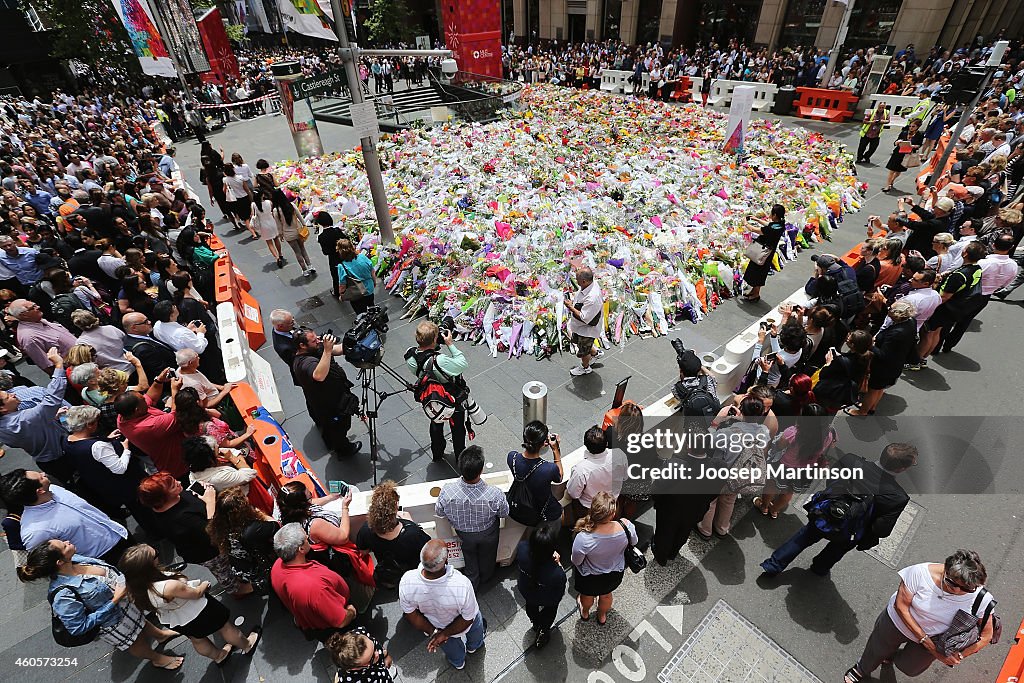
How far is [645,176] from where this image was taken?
10.2 metres

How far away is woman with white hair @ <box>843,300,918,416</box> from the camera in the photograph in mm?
4672

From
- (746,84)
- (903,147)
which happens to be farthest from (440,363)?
(746,84)

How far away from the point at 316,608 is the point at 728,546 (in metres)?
3.34

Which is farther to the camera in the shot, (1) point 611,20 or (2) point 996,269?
(1) point 611,20

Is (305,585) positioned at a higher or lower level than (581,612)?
higher

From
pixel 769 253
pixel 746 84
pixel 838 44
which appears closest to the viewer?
pixel 769 253

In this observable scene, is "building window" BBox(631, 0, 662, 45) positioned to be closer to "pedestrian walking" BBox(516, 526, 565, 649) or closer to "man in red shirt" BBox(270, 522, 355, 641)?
"pedestrian walking" BBox(516, 526, 565, 649)

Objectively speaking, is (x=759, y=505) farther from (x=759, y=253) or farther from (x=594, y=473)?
(x=759, y=253)

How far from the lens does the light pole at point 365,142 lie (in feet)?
21.6

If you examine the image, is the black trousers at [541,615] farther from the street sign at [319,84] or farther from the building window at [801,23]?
the building window at [801,23]

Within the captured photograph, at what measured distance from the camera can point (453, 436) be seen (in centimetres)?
470

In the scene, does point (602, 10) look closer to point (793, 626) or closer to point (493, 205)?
point (493, 205)

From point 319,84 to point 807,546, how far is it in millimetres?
9421

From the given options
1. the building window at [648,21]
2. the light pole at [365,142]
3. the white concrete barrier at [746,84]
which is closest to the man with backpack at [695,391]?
the light pole at [365,142]
